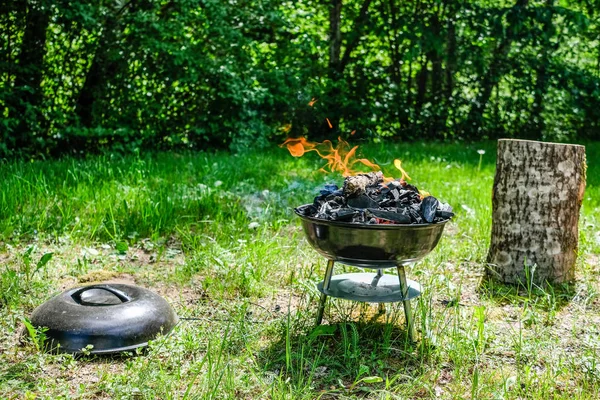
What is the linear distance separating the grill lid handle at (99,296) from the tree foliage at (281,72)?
15.0 feet

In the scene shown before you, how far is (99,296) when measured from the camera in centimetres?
321

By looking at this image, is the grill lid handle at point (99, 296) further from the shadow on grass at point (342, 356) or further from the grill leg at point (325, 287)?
the grill leg at point (325, 287)

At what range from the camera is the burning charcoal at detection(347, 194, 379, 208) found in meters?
3.19

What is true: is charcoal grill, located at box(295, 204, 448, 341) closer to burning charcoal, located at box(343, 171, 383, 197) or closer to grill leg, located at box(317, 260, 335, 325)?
grill leg, located at box(317, 260, 335, 325)

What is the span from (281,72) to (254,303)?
5.86m

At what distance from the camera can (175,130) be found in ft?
28.5

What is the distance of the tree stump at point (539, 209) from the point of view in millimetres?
3924

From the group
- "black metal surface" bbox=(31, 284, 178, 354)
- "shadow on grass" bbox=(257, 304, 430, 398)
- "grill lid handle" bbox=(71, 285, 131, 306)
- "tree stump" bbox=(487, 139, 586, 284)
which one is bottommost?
"shadow on grass" bbox=(257, 304, 430, 398)

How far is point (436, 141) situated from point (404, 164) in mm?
3039

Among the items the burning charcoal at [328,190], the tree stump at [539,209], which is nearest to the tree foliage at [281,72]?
the burning charcoal at [328,190]

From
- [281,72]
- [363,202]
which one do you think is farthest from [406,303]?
[281,72]

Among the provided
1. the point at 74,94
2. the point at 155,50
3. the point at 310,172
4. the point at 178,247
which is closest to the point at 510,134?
the point at 310,172

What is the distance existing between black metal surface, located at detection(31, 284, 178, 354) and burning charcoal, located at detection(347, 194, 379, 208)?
1.13 meters

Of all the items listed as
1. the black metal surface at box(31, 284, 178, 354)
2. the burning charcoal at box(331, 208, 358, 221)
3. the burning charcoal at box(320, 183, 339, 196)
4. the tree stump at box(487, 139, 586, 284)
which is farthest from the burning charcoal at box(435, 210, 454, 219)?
the black metal surface at box(31, 284, 178, 354)
